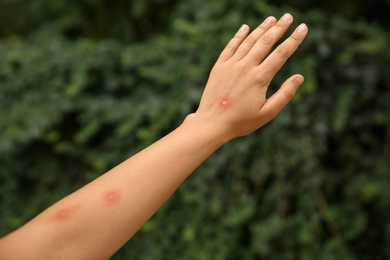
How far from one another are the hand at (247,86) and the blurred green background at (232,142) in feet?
5.88

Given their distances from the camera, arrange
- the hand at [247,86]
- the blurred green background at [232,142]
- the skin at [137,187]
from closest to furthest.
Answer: the skin at [137,187]
the hand at [247,86]
the blurred green background at [232,142]

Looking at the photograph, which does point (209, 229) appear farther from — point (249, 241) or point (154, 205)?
point (154, 205)

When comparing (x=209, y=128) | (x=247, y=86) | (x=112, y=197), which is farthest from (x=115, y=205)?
(x=247, y=86)

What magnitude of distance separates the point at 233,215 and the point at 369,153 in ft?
2.62

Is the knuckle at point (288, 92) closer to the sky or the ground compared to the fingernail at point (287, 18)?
closer to the ground

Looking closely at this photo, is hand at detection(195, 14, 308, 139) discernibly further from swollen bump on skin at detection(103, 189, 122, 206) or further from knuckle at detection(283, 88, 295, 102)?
swollen bump on skin at detection(103, 189, 122, 206)

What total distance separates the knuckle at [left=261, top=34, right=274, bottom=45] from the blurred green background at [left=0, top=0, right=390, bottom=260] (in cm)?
180

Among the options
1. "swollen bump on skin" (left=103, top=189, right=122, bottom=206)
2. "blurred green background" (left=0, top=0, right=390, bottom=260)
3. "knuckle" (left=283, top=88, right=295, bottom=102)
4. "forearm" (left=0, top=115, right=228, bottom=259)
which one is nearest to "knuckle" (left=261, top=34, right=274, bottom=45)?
"knuckle" (left=283, top=88, right=295, bottom=102)

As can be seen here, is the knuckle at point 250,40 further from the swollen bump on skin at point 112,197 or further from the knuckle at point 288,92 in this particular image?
the swollen bump on skin at point 112,197

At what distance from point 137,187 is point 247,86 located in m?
0.29

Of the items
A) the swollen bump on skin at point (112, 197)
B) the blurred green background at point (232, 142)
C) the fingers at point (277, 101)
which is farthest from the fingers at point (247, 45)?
the blurred green background at point (232, 142)

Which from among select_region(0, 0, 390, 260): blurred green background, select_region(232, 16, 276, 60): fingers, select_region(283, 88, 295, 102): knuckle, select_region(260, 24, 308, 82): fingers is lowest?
select_region(0, 0, 390, 260): blurred green background

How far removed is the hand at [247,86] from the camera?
1.12 metres

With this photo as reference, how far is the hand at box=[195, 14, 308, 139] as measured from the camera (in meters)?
1.12
